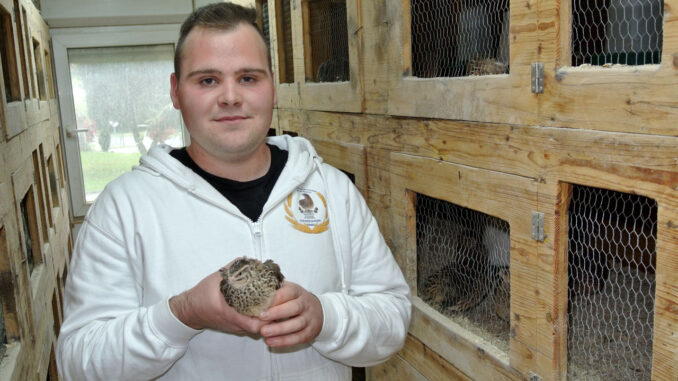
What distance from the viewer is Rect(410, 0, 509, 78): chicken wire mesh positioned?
1335 millimetres

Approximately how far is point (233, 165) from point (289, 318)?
0.31m

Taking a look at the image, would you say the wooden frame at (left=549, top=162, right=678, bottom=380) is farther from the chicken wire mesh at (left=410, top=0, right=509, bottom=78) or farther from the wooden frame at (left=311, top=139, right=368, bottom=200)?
the wooden frame at (left=311, top=139, right=368, bottom=200)

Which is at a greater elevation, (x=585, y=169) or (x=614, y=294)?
(x=585, y=169)

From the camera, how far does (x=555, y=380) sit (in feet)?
3.98

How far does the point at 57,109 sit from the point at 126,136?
1.63 ft

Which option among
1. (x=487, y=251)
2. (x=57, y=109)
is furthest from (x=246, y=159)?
(x=57, y=109)

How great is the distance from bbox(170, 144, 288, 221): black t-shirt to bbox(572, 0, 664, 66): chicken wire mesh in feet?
2.03

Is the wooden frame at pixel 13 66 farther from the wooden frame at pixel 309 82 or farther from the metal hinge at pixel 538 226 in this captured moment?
the metal hinge at pixel 538 226

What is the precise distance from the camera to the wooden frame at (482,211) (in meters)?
1.26

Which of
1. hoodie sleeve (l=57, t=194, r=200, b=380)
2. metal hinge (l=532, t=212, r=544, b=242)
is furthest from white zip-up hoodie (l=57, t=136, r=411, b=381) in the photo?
metal hinge (l=532, t=212, r=544, b=242)

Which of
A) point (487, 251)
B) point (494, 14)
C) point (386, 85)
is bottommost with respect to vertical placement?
point (487, 251)

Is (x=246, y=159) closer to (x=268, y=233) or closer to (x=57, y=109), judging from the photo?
(x=268, y=233)

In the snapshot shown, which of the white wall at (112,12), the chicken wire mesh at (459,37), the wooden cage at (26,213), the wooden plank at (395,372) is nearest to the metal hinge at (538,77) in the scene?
the chicken wire mesh at (459,37)

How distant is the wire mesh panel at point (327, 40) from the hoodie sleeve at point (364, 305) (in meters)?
1.02
